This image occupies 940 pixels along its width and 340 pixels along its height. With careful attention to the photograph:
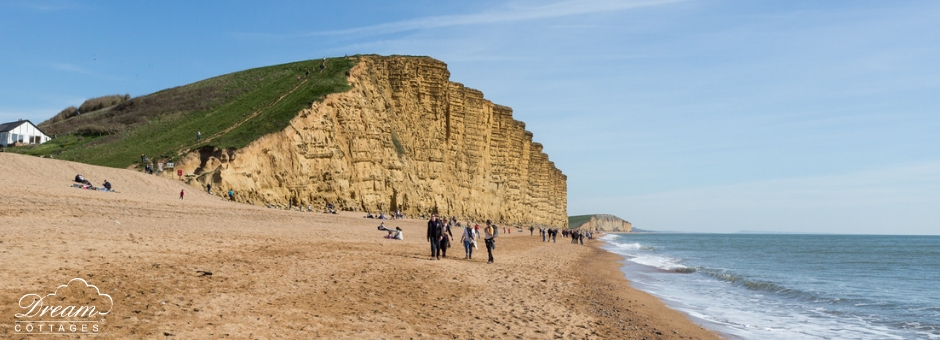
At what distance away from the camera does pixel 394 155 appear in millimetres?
50281

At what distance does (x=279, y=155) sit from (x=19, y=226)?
25869mm

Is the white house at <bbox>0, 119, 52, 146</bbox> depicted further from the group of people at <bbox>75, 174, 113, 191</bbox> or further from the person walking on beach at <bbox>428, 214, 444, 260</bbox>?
the person walking on beach at <bbox>428, 214, 444, 260</bbox>

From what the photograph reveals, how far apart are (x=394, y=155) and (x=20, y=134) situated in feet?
117

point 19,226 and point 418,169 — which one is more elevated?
point 418,169

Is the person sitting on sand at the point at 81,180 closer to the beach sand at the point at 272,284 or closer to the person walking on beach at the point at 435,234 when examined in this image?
the beach sand at the point at 272,284

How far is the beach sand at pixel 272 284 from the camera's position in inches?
337

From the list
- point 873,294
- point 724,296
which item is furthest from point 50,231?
point 873,294

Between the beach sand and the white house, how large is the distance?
42.4 meters

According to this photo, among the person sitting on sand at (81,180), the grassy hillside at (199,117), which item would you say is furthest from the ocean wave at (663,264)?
the person sitting on sand at (81,180)

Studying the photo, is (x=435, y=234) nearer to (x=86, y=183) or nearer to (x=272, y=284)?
(x=272, y=284)

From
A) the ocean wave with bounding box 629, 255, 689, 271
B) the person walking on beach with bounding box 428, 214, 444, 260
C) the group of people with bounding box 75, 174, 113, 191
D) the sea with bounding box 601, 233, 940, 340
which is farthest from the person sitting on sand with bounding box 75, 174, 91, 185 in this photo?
the ocean wave with bounding box 629, 255, 689, 271

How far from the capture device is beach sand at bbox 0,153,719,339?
857 cm

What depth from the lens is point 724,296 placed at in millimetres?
19469

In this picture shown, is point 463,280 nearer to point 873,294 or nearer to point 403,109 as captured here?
point 873,294
